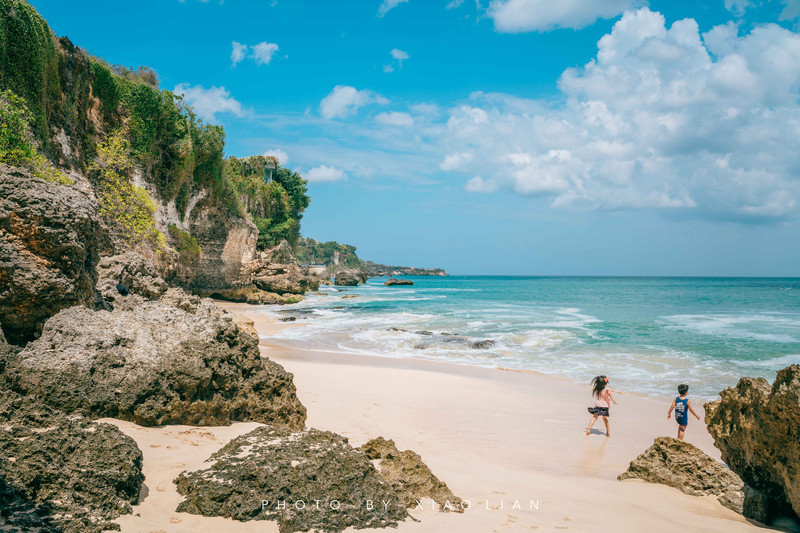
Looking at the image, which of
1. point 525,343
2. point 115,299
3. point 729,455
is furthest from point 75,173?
point 729,455

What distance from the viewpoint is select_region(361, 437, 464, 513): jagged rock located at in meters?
3.65

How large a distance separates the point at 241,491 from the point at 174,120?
21436mm

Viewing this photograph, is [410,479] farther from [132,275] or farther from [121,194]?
[121,194]

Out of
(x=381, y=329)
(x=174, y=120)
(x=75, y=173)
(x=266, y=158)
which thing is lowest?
(x=381, y=329)

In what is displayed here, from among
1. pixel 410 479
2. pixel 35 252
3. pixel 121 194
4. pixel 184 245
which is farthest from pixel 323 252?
pixel 410 479

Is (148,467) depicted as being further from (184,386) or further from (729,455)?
(729,455)

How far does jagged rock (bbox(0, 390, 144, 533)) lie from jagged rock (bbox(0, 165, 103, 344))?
128 cm

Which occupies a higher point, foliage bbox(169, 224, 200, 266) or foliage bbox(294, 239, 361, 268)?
foliage bbox(294, 239, 361, 268)

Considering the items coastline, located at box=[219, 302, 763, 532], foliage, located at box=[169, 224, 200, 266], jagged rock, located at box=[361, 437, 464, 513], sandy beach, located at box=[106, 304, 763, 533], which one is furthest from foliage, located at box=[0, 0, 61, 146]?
jagged rock, located at box=[361, 437, 464, 513]

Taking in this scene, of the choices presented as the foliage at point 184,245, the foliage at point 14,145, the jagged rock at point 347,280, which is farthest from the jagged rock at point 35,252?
the jagged rock at point 347,280

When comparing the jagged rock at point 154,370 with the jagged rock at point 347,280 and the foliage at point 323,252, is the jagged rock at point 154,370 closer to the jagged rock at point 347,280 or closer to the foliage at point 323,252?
the jagged rock at point 347,280

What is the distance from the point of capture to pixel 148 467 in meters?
3.36

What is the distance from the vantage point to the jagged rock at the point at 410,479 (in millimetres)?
3650

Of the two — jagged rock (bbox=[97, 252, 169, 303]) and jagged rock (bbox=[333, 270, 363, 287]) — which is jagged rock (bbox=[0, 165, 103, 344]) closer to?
jagged rock (bbox=[97, 252, 169, 303])
